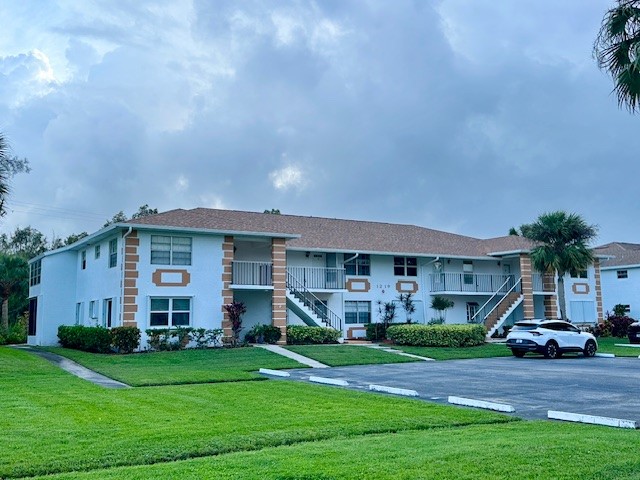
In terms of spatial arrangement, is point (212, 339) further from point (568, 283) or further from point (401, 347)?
point (568, 283)

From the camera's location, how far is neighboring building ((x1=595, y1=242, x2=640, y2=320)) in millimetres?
45250

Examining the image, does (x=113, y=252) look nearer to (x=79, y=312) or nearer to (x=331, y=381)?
(x=79, y=312)

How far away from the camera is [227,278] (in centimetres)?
2883

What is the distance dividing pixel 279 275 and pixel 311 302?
3.51m

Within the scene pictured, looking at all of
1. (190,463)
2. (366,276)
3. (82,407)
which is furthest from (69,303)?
(190,463)

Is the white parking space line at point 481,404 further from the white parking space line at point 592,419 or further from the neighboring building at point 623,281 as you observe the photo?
the neighboring building at point 623,281

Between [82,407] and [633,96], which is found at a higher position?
[633,96]

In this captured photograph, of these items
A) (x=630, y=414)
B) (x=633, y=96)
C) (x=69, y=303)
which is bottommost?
(x=630, y=414)

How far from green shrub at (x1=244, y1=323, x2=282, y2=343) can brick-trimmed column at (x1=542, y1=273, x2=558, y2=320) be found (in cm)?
1867

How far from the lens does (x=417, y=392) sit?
14.6m

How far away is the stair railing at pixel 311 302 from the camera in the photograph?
31625mm

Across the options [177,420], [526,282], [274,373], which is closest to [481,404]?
[177,420]

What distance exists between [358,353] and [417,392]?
37.1 ft

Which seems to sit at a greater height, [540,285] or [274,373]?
[540,285]
